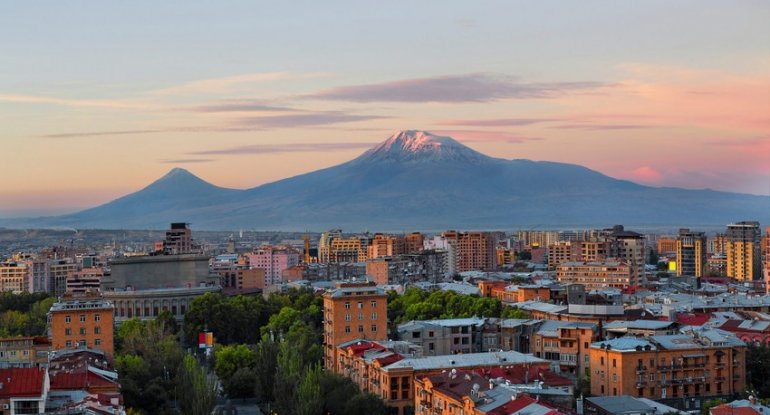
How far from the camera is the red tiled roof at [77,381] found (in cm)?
3275

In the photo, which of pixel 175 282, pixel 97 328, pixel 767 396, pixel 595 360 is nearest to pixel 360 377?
pixel 595 360

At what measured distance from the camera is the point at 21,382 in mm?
29812

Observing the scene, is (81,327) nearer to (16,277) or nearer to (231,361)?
(231,361)

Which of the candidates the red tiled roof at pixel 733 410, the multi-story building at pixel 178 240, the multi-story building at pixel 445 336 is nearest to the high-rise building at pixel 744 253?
the multi-story building at pixel 178 240

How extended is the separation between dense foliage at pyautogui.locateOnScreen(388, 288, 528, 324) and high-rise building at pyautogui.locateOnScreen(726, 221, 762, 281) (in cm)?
4625

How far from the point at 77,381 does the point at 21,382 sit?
12.1 feet

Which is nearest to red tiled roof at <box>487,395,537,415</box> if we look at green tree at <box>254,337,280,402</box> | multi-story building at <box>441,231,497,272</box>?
green tree at <box>254,337,280,402</box>

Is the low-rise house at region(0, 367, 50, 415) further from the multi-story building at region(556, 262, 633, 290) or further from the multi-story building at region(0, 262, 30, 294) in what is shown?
the multi-story building at region(0, 262, 30, 294)

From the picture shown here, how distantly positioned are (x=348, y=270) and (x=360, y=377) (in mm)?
65863

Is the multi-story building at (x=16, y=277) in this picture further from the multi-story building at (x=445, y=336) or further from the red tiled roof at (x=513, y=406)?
the red tiled roof at (x=513, y=406)

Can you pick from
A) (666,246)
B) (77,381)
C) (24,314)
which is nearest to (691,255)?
(666,246)

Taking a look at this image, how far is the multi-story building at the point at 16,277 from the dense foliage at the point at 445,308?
150ft

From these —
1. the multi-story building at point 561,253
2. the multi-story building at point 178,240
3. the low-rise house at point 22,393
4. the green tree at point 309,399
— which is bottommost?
the green tree at point 309,399

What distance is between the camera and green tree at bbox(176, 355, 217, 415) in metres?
38.5
